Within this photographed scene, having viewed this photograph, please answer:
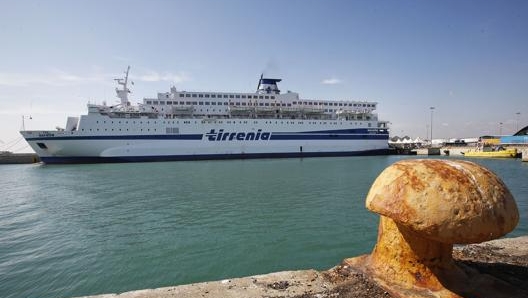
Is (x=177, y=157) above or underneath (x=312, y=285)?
underneath

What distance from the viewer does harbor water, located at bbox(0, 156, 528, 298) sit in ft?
15.5

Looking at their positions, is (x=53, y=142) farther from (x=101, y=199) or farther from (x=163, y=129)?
(x=101, y=199)

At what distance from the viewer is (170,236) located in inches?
265

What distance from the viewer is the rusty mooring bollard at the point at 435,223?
6.11ft

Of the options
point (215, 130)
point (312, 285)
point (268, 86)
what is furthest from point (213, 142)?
point (312, 285)

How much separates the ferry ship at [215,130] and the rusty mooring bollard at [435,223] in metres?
32.2

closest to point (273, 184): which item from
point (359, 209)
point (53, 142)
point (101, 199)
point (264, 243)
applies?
point (359, 209)

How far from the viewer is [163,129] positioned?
32656 millimetres

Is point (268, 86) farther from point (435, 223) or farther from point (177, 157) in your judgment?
point (435, 223)

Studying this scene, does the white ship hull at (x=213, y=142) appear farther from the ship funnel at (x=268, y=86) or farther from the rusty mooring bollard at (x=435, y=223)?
the rusty mooring bollard at (x=435, y=223)

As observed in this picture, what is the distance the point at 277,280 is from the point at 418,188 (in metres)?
1.39

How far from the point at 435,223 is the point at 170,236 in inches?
236

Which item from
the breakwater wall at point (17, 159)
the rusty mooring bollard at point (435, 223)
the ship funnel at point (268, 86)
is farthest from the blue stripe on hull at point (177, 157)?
the rusty mooring bollard at point (435, 223)

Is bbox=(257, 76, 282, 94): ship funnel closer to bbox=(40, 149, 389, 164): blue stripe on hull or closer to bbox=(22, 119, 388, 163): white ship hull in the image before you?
bbox=(22, 119, 388, 163): white ship hull
